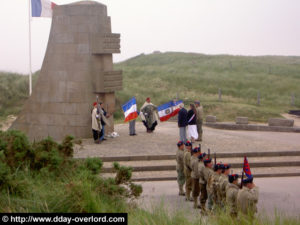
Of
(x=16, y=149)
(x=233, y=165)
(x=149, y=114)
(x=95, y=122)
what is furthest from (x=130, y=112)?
(x=16, y=149)

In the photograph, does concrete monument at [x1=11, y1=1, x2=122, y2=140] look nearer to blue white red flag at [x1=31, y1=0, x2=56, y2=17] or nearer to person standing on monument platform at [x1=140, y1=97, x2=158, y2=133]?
person standing on monument platform at [x1=140, y1=97, x2=158, y2=133]

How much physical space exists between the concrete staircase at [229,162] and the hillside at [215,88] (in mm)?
12598

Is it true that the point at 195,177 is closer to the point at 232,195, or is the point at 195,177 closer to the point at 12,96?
the point at 232,195

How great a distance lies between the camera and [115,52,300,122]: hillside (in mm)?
30422

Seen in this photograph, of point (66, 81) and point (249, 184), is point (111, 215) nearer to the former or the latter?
point (249, 184)

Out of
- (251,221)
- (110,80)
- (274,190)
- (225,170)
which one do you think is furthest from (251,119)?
(251,221)

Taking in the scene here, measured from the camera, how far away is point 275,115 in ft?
93.0

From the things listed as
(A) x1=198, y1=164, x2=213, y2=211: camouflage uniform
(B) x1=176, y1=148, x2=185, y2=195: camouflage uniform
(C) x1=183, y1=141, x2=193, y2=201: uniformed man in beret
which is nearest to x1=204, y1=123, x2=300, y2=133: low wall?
(B) x1=176, y1=148, x2=185, y2=195: camouflage uniform

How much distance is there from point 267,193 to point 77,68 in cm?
848

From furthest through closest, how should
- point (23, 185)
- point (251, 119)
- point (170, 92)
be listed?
point (170, 92) → point (251, 119) → point (23, 185)

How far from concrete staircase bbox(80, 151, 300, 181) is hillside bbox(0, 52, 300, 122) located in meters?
12.6

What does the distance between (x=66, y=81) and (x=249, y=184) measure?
10.5 meters

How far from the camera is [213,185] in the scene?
9.14m

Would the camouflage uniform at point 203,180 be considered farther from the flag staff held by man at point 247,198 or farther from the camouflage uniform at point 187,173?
the flag staff held by man at point 247,198
